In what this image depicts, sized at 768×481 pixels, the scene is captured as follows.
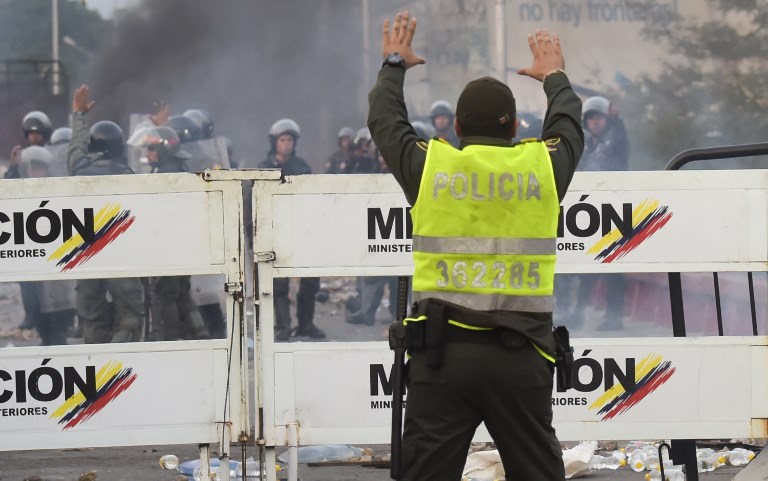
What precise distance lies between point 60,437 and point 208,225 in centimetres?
109

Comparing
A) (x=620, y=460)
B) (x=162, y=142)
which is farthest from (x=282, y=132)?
(x=620, y=460)

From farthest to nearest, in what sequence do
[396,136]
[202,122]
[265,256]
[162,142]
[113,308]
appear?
[202,122]
[162,142]
[113,308]
[265,256]
[396,136]

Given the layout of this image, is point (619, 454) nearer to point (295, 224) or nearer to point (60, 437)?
point (295, 224)

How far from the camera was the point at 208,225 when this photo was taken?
17.9ft

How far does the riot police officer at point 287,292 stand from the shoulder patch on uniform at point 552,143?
26.2 ft

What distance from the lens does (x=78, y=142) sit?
1196cm

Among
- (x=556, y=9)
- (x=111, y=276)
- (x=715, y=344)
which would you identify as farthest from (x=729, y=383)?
(x=556, y=9)

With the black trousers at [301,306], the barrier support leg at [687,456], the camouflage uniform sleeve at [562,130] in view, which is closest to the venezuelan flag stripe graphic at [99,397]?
the camouflage uniform sleeve at [562,130]

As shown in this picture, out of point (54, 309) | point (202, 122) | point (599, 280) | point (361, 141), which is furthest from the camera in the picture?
point (361, 141)

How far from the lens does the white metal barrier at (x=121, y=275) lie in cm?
544

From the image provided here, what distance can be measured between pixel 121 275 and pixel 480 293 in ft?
6.85

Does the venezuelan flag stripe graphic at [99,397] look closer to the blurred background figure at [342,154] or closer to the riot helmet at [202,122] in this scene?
the riot helmet at [202,122]

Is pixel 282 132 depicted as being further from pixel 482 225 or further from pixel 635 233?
pixel 482 225

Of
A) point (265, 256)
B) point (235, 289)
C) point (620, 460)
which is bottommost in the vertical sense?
point (620, 460)
